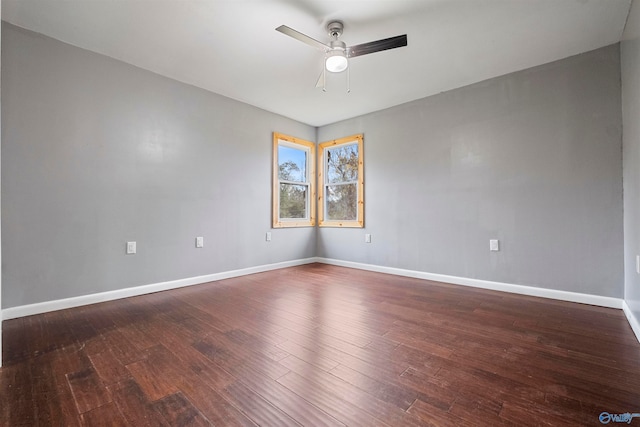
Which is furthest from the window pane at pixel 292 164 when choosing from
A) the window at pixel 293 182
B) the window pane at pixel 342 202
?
the window pane at pixel 342 202

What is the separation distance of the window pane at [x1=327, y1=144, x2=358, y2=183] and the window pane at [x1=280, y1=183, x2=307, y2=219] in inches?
21.7

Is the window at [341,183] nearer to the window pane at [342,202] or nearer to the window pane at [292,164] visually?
the window pane at [342,202]

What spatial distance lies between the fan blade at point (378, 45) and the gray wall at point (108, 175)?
84.0 inches

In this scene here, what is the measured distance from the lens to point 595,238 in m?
2.65

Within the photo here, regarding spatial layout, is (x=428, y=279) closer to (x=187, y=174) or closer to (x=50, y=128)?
(x=187, y=174)

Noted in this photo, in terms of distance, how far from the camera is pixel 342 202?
4.80 m

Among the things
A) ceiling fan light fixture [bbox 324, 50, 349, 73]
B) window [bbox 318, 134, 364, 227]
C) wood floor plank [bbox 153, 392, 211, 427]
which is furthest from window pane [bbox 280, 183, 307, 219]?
wood floor plank [bbox 153, 392, 211, 427]

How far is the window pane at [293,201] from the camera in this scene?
4.61 m

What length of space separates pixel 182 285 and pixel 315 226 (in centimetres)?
239

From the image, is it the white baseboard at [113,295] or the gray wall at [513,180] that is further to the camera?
the gray wall at [513,180]

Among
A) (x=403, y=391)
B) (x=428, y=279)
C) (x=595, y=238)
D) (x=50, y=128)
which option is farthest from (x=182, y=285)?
(x=595, y=238)

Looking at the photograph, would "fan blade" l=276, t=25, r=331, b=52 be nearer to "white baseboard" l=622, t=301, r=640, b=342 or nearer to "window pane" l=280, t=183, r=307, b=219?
"window pane" l=280, t=183, r=307, b=219

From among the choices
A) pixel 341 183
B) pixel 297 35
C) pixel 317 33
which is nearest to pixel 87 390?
pixel 297 35

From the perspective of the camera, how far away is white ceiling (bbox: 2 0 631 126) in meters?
2.13
